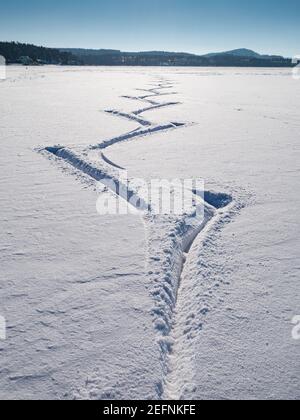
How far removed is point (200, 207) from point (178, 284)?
0.95 metres

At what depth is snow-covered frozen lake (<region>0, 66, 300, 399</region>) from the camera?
4.42 ft

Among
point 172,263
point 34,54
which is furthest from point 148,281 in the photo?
point 34,54

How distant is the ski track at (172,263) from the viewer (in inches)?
56.1

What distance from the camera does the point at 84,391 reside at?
1.28m

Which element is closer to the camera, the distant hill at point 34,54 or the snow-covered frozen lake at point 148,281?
the snow-covered frozen lake at point 148,281

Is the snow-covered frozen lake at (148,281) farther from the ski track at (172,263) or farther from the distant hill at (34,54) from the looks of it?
the distant hill at (34,54)

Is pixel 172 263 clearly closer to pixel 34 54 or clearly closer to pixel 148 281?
pixel 148 281

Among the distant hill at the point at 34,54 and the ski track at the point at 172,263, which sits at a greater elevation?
the distant hill at the point at 34,54

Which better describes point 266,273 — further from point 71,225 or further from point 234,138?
point 234,138

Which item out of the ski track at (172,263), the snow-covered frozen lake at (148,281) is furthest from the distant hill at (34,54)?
the ski track at (172,263)

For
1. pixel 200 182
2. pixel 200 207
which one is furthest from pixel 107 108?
pixel 200 207

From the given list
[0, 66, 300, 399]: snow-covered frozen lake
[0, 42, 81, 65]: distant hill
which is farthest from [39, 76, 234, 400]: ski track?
[0, 42, 81, 65]: distant hill

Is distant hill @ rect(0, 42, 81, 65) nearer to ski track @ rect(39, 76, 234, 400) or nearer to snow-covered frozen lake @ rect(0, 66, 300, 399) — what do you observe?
snow-covered frozen lake @ rect(0, 66, 300, 399)

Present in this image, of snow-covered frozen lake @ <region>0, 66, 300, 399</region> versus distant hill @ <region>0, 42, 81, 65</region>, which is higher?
distant hill @ <region>0, 42, 81, 65</region>
